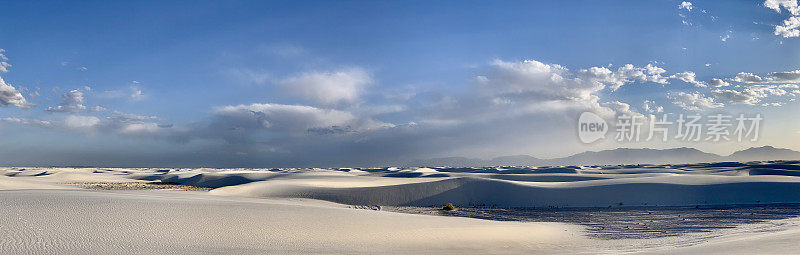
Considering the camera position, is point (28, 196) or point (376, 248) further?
point (28, 196)

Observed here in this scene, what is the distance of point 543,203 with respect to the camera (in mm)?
30312

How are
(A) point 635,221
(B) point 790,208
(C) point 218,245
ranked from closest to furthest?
(C) point 218,245, (A) point 635,221, (B) point 790,208

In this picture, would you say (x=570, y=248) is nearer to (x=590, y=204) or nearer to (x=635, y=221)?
(x=635, y=221)

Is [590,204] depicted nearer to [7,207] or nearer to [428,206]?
[428,206]

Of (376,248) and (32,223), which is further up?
(32,223)

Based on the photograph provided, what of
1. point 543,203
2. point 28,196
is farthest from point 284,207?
point 543,203

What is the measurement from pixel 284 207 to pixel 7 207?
777cm

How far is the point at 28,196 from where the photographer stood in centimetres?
1514

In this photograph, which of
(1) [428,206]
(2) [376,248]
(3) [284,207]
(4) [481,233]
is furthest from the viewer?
(1) [428,206]

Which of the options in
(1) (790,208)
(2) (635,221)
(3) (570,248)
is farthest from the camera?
(1) (790,208)

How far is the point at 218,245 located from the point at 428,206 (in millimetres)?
20263

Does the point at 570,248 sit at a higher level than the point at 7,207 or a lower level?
lower

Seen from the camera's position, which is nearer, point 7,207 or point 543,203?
point 7,207

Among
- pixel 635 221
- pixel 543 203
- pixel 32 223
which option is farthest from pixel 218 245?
pixel 543 203
